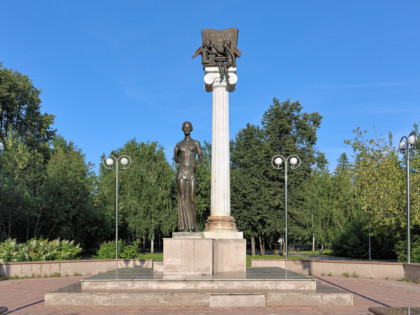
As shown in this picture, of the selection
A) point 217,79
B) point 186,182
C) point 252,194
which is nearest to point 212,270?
point 186,182

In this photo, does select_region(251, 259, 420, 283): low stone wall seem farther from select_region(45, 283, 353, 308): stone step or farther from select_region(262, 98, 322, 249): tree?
select_region(262, 98, 322, 249): tree

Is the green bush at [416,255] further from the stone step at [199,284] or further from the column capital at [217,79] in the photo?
the column capital at [217,79]

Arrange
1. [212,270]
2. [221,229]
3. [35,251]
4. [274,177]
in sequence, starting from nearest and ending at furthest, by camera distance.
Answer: [212,270], [221,229], [35,251], [274,177]

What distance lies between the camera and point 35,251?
19.4 m

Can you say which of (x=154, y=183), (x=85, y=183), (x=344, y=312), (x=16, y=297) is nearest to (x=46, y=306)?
(x=16, y=297)

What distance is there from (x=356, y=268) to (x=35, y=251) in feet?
47.6

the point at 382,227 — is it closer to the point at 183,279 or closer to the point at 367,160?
the point at 367,160

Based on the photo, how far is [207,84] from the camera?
605 inches

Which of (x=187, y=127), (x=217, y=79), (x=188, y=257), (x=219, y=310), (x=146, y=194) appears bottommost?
(x=219, y=310)

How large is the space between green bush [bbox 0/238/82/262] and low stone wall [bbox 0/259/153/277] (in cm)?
134

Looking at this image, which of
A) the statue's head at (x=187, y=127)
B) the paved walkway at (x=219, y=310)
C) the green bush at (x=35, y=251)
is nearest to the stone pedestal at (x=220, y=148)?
the statue's head at (x=187, y=127)

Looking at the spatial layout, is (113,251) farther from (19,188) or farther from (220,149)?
(220,149)

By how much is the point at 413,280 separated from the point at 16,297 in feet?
45.7

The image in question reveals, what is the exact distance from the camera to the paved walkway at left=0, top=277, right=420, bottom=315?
9289 mm
